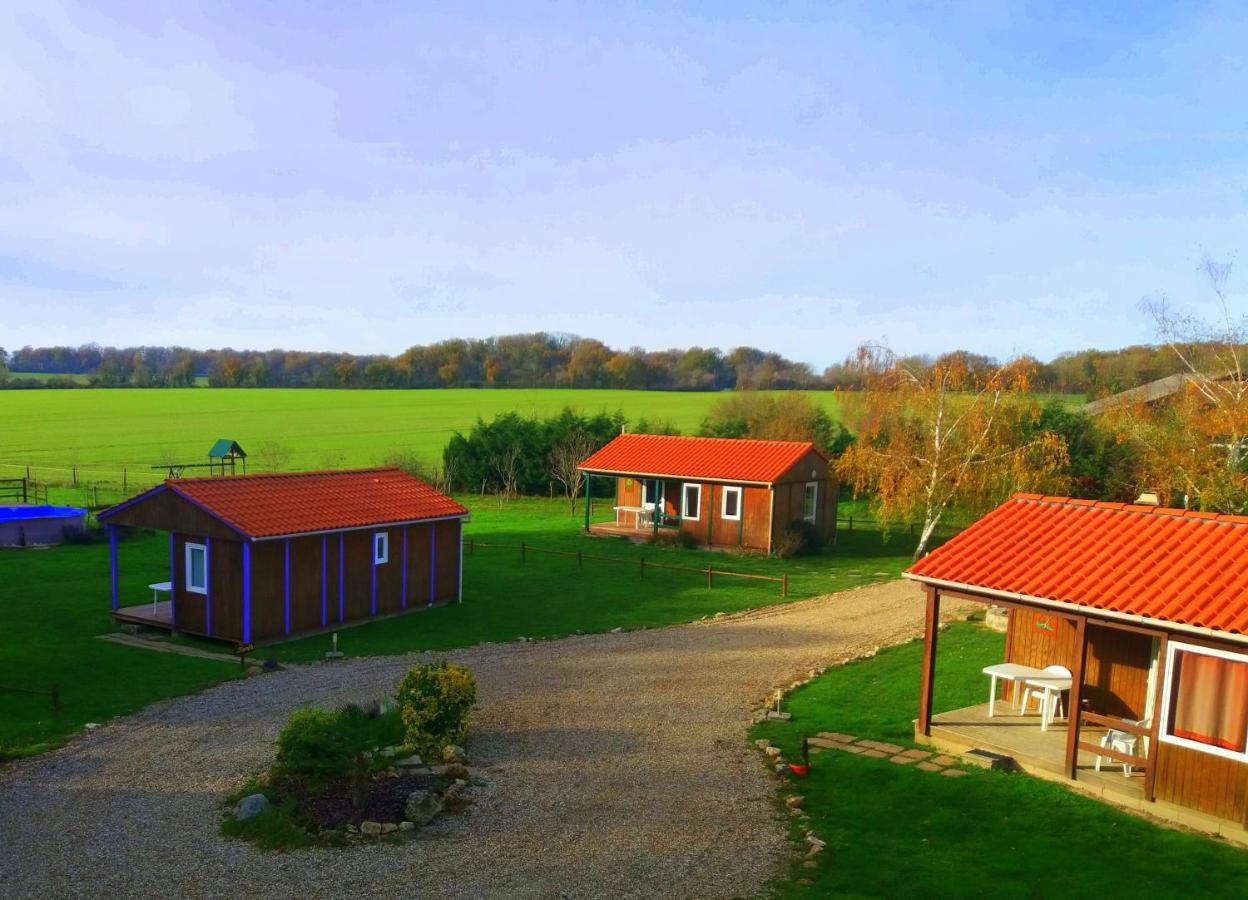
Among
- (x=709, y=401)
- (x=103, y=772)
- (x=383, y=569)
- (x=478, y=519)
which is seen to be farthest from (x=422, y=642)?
(x=709, y=401)

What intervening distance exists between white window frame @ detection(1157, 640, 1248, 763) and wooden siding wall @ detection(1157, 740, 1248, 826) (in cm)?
6

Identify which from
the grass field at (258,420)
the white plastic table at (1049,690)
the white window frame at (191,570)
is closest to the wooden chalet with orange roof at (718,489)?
the grass field at (258,420)

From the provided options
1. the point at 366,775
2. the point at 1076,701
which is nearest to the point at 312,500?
the point at 366,775

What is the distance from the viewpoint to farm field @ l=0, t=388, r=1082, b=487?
57062mm

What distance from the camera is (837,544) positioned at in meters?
37.1

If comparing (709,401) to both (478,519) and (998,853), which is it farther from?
(998,853)

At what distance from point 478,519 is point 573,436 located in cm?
981

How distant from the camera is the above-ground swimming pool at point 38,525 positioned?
29766 millimetres

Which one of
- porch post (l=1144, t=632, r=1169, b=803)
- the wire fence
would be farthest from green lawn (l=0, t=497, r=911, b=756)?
porch post (l=1144, t=632, r=1169, b=803)

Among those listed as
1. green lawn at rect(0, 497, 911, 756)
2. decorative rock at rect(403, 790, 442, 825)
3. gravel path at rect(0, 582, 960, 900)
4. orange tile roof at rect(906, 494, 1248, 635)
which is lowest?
green lawn at rect(0, 497, 911, 756)

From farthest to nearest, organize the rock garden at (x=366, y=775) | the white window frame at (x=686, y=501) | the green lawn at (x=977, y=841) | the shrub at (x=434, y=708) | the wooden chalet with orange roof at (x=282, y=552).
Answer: the white window frame at (x=686, y=501) → the wooden chalet with orange roof at (x=282, y=552) → the shrub at (x=434, y=708) → the rock garden at (x=366, y=775) → the green lawn at (x=977, y=841)

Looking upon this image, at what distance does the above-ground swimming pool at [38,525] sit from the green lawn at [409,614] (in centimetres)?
94

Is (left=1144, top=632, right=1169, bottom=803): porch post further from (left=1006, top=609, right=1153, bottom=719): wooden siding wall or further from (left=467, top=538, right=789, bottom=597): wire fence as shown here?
(left=467, top=538, right=789, bottom=597): wire fence

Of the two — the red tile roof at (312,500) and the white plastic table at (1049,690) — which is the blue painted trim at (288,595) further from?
the white plastic table at (1049,690)
